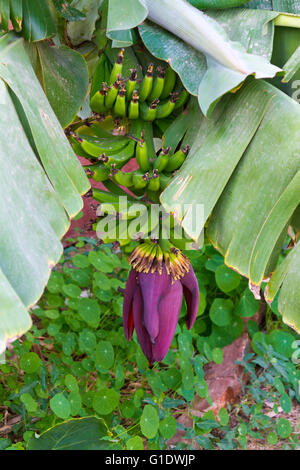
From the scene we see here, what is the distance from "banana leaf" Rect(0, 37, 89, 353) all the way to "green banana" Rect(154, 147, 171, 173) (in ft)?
0.36

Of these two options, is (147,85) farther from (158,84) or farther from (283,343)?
(283,343)

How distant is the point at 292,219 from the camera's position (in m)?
0.60

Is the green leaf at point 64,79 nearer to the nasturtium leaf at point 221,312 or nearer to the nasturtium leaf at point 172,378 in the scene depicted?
the nasturtium leaf at point 172,378

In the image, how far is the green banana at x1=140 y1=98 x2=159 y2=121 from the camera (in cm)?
61

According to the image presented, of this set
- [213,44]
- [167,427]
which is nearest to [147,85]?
[213,44]

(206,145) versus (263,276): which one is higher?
(206,145)

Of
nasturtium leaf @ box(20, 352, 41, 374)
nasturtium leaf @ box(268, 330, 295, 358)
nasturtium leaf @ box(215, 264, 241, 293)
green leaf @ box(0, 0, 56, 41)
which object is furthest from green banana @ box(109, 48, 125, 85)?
nasturtium leaf @ box(268, 330, 295, 358)

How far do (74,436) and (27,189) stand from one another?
1.70 feet

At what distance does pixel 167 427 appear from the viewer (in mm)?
967

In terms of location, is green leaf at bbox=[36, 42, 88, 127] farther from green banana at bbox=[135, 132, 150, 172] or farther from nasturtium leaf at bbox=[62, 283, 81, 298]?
nasturtium leaf at bbox=[62, 283, 81, 298]
